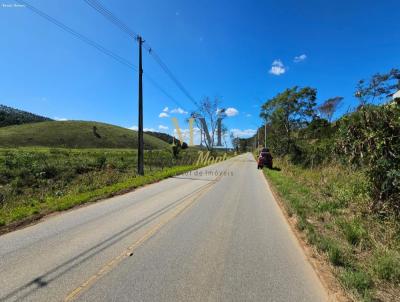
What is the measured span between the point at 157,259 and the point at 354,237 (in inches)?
156

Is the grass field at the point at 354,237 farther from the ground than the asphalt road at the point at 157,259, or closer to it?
farther from the ground

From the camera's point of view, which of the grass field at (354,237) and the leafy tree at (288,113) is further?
the leafy tree at (288,113)

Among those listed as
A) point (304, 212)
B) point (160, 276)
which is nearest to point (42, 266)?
point (160, 276)

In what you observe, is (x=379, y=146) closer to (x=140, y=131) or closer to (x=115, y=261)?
(x=115, y=261)

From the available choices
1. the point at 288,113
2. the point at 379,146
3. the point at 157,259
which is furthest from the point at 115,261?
the point at 288,113

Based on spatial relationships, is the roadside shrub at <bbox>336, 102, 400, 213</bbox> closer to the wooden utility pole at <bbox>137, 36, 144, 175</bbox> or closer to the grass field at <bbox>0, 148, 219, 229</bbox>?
the grass field at <bbox>0, 148, 219, 229</bbox>

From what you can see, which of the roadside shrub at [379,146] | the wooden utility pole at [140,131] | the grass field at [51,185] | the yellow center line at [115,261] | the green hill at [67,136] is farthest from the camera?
the green hill at [67,136]

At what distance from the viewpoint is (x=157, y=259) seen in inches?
202

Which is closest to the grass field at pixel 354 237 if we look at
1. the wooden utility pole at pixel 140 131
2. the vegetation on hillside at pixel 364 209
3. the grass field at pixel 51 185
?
the vegetation on hillside at pixel 364 209

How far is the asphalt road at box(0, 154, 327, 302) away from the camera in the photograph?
13.1 ft

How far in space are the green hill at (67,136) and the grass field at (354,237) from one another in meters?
88.6

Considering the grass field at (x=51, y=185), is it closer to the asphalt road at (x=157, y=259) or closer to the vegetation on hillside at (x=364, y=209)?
the asphalt road at (x=157, y=259)

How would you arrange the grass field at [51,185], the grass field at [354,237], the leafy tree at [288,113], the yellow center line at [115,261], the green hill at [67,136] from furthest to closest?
the green hill at [67,136]
the leafy tree at [288,113]
the grass field at [51,185]
the grass field at [354,237]
the yellow center line at [115,261]

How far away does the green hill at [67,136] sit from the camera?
291 feet
